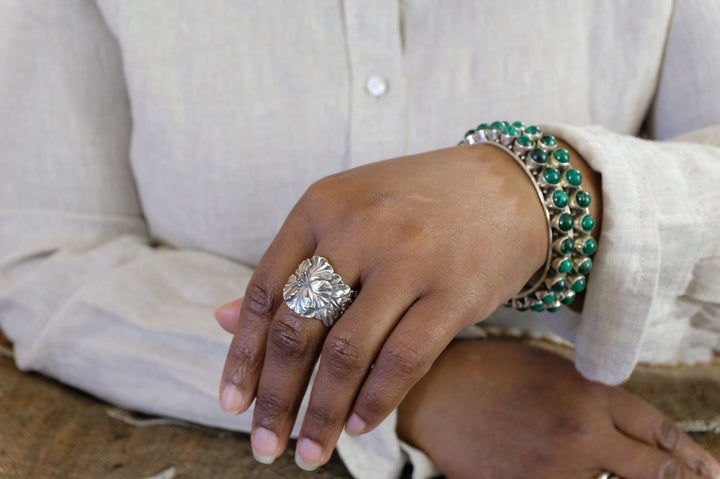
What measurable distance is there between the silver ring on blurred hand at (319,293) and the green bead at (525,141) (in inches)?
7.7

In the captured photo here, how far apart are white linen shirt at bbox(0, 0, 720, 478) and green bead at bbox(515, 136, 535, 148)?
0.27 meters

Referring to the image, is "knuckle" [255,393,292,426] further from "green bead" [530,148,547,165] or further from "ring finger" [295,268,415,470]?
"green bead" [530,148,547,165]

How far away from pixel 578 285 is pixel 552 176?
10cm

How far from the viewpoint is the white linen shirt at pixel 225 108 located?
655 millimetres

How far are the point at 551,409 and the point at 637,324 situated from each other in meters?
0.12

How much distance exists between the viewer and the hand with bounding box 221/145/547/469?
1.12 ft

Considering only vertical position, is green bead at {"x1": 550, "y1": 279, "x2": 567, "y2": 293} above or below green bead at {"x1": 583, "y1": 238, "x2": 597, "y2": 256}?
below

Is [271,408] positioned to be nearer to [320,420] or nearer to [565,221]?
[320,420]

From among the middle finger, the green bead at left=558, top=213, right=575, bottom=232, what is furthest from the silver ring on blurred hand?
the green bead at left=558, top=213, right=575, bottom=232

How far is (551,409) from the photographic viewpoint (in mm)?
510

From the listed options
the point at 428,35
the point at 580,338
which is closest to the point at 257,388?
the point at 580,338

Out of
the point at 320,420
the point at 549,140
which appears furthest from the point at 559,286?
the point at 320,420

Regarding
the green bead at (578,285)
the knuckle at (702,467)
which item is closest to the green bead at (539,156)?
the green bead at (578,285)

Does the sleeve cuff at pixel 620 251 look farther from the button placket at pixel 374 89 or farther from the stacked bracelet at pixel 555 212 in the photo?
the button placket at pixel 374 89
